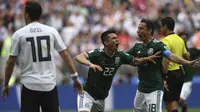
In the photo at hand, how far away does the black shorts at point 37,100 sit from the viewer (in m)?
10.1

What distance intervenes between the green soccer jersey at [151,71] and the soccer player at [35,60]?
7.24 feet

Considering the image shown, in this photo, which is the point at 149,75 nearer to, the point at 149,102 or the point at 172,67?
the point at 149,102

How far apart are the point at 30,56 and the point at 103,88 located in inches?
82.9

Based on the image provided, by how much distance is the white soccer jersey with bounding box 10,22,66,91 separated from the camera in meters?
10.0

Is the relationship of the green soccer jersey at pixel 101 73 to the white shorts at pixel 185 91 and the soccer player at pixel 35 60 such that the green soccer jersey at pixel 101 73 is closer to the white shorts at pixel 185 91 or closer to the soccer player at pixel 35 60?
the soccer player at pixel 35 60

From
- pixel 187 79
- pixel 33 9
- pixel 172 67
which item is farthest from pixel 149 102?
pixel 187 79

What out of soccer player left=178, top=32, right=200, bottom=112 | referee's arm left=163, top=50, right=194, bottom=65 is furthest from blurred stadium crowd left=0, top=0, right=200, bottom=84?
referee's arm left=163, top=50, right=194, bottom=65

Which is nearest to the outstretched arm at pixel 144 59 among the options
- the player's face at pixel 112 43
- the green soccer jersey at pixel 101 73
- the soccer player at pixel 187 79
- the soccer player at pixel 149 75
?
the soccer player at pixel 149 75

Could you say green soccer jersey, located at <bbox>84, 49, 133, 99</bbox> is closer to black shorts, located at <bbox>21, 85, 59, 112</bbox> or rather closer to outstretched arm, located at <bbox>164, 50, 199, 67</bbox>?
outstretched arm, located at <bbox>164, 50, 199, 67</bbox>

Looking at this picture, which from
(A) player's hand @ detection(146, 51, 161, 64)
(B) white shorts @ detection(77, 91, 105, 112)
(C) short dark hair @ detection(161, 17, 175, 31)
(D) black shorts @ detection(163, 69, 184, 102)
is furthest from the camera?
(D) black shorts @ detection(163, 69, 184, 102)

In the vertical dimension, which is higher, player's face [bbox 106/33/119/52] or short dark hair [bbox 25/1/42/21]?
short dark hair [bbox 25/1/42/21]

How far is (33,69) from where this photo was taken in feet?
33.1

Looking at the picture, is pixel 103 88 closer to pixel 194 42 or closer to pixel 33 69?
pixel 33 69

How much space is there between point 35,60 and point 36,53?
0.11 meters
